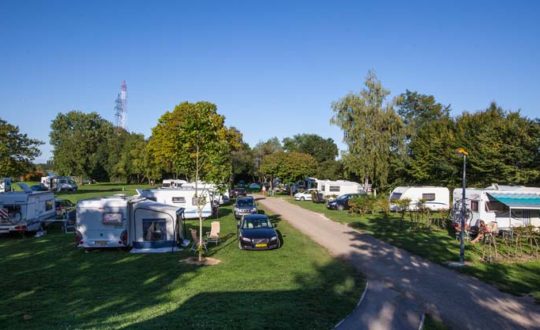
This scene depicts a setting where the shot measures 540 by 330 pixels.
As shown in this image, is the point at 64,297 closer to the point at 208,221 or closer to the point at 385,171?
the point at 208,221

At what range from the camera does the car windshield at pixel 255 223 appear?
18266mm

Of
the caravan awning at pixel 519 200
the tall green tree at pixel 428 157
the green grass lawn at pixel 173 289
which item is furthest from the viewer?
the tall green tree at pixel 428 157

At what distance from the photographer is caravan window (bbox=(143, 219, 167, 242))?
17.0 metres

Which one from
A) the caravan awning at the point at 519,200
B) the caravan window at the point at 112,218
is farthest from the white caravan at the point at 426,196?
the caravan window at the point at 112,218

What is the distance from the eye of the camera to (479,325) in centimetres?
849

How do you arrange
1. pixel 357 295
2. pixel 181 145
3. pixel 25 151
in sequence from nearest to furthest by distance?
pixel 357 295, pixel 181 145, pixel 25 151

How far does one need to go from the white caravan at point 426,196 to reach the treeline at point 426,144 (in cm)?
464

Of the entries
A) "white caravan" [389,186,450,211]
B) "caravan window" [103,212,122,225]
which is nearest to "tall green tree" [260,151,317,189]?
"white caravan" [389,186,450,211]

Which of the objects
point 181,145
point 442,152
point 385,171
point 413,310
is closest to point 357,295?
point 413,310

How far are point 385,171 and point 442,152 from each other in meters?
6.09

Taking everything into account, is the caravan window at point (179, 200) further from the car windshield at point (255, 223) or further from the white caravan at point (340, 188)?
the white caravan at point (340, 188)

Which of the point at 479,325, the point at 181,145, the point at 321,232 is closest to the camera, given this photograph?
the point at 479,325

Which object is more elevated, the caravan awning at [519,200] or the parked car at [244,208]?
the caravan awning at [519,200]

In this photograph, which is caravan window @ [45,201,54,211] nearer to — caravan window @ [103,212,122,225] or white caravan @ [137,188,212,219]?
white caravan @ [137,188,212,219]
